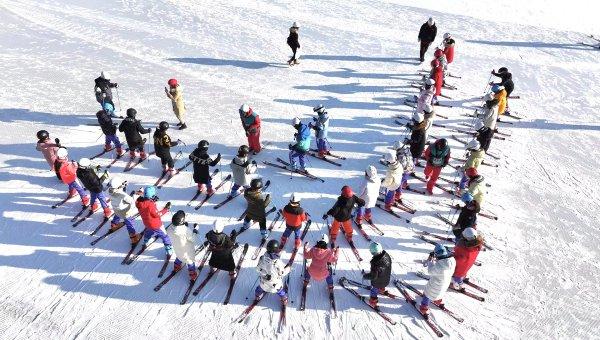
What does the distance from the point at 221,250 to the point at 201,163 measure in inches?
116

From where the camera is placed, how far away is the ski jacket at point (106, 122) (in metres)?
11.8

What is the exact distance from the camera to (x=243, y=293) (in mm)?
8773

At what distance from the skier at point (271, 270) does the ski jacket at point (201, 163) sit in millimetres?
3509

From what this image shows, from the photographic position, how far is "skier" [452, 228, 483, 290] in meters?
7.89

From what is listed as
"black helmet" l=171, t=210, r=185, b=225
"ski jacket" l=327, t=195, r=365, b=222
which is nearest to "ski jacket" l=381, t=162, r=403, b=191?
"ski jacket" l=327, t=195, r=365, b=222

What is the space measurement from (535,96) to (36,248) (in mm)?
18317

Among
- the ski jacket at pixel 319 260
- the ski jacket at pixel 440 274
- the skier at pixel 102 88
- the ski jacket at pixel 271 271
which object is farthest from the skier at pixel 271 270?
the skier at pixel 102 88

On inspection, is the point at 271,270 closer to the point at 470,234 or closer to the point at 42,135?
the point at 470,234

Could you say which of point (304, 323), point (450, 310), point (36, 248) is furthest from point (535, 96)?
point (36, 248)

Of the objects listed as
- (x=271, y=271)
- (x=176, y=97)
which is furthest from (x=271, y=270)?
(x=176, y=97)

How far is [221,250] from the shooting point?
325 inches

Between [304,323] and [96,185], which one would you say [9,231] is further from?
[304,323]

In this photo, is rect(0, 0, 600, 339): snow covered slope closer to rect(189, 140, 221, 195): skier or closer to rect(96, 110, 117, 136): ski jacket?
rect(189, 140, 221, 195): skier

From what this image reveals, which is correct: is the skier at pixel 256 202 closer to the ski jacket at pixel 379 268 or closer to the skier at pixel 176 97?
the ski jacket at pixel 379 268
